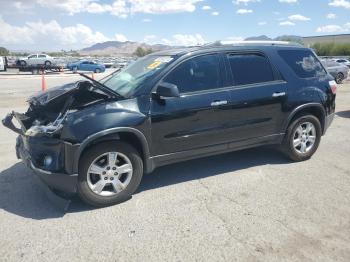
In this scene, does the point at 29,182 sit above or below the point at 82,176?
below

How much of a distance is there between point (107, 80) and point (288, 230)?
3.30 meters

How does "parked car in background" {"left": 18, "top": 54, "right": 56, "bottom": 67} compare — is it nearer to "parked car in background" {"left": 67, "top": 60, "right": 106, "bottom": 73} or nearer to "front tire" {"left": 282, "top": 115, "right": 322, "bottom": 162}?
"parked car in background" {"left": 67, "top": 60, "right": 106, "bottom": 73}

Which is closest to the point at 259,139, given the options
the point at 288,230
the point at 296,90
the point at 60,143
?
the point at 296,90

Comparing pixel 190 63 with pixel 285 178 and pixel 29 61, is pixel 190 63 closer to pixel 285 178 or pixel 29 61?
pixel 285 178

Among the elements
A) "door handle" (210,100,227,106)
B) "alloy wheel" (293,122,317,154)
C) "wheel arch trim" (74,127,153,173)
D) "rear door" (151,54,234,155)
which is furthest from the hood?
"alloy wheel" (293,122,317,154)

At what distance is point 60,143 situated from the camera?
4.07 meters

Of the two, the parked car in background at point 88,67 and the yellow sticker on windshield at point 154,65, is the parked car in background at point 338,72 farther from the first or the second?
the parked car in background at point 88,67

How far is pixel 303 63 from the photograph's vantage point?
597cm

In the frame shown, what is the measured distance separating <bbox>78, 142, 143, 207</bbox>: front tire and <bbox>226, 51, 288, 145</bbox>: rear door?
1.55 metres

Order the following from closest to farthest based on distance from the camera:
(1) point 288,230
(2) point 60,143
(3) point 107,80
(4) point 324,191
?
(1) point 288,230 < (2) point 60,143 < (4) point 324,191 < (3) point 107,80

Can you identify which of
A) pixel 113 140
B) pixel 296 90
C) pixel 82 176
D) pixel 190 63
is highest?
pixel 190 63

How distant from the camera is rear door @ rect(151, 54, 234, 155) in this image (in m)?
4.65

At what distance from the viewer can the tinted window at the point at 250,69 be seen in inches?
207

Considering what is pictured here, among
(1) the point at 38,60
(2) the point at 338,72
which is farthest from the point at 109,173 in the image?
(1) the point at 38,60
